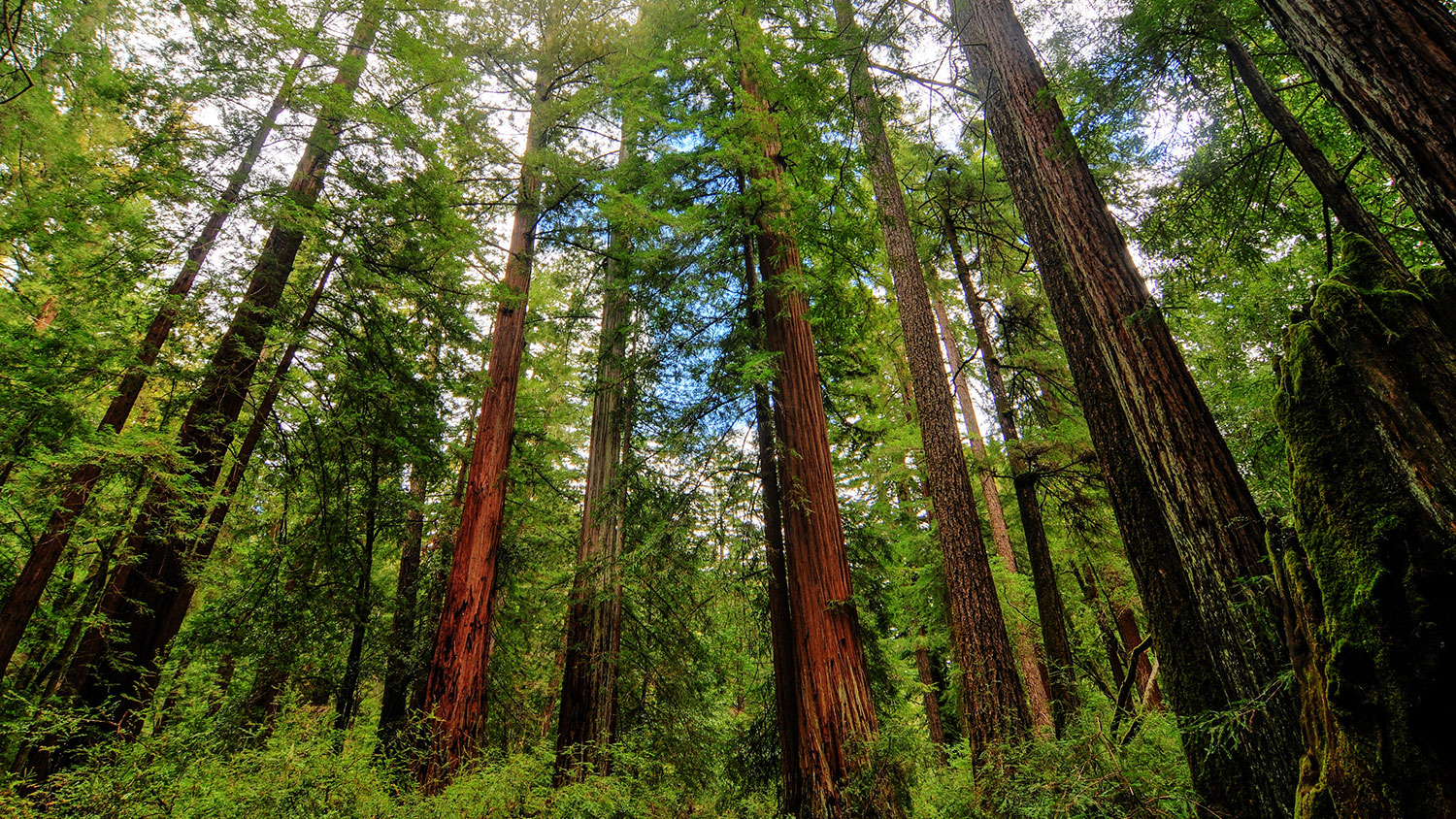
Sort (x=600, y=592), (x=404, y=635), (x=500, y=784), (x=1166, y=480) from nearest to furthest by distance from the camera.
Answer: (x=1166, y=480) < (x=500, y=784) < (x=600, y=592) < (x=404, y=635)

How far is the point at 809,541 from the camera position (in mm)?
5883

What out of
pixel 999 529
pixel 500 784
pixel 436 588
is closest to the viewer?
pixel 500 784

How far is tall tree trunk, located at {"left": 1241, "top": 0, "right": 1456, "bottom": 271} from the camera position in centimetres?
180

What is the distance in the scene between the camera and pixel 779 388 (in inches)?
262

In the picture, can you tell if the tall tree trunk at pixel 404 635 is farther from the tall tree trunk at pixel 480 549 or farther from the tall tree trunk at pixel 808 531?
the tall tree trunk at pixel 808 531

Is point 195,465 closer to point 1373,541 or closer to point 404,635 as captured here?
point 404,635

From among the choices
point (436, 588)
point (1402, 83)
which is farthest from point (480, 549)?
point (1402, 83)

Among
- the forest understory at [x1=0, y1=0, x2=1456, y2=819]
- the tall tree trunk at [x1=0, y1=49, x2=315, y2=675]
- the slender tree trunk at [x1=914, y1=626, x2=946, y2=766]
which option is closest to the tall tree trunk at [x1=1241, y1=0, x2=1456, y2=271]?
the forest understory at [x1=0, y1=0, x2=1456, y2=819]

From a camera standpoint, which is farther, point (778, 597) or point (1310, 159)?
point (778, 597)

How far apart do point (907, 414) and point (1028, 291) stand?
131 inches

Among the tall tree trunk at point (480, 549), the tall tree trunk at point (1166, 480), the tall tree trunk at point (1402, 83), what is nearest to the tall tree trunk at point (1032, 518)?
the tall tree trunk at point (1166, 480)

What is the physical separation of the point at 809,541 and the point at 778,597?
1044 millimetres

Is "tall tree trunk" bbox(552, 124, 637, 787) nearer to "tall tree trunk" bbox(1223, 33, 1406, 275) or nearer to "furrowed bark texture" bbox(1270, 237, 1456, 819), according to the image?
"furrowed bark texture" bbox(1270, 237, 1456, 819)

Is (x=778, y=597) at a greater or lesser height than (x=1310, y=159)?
lesser
